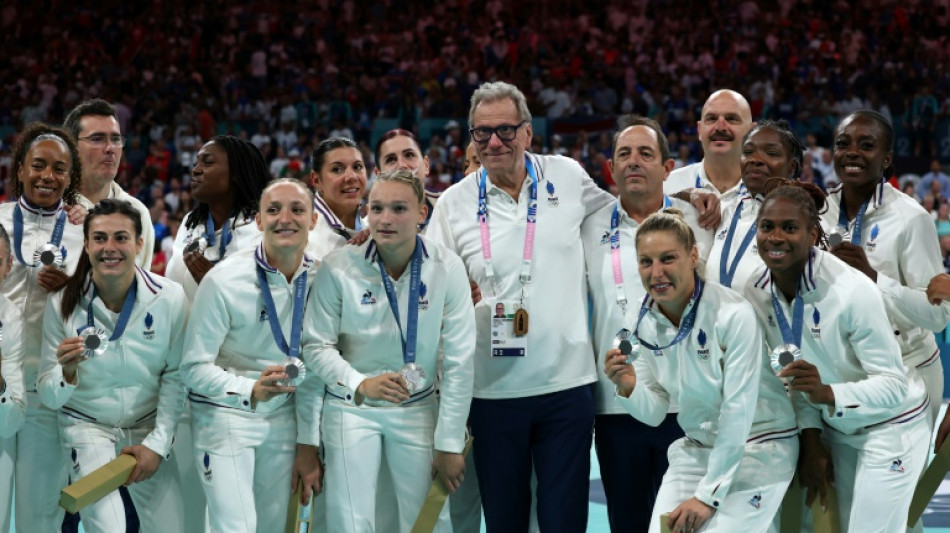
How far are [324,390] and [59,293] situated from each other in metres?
1.33

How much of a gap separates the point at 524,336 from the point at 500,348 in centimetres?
13

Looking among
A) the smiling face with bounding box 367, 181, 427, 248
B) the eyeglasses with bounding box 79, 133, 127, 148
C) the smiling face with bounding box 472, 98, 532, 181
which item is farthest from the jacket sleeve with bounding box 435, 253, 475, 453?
the eyeglasses with bounding box 79, 133, 127, 148

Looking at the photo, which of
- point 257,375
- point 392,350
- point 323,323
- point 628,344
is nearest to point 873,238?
point 628,344

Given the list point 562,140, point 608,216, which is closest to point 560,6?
point 562,140

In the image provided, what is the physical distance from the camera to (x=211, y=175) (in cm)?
571

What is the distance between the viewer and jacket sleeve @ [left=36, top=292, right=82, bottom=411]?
194 inches

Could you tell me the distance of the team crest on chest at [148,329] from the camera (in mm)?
5082

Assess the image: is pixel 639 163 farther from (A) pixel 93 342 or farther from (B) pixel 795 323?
(A) pixel 93 342

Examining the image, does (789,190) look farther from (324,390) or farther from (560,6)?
(560,6)

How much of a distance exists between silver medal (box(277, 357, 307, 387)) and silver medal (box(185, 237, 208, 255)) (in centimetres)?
100

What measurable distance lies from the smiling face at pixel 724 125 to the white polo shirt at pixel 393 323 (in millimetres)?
2007

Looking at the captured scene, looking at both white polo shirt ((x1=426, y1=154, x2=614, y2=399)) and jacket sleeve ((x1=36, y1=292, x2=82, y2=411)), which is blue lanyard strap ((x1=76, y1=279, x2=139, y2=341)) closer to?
jacket sleeve ((x1=36, y1=292, x2=82, y2=411))

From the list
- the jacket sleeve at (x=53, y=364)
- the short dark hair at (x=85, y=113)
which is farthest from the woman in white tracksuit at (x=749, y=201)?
the short dark hair at (x=85, y=113)

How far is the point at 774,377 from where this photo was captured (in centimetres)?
Result: 478
